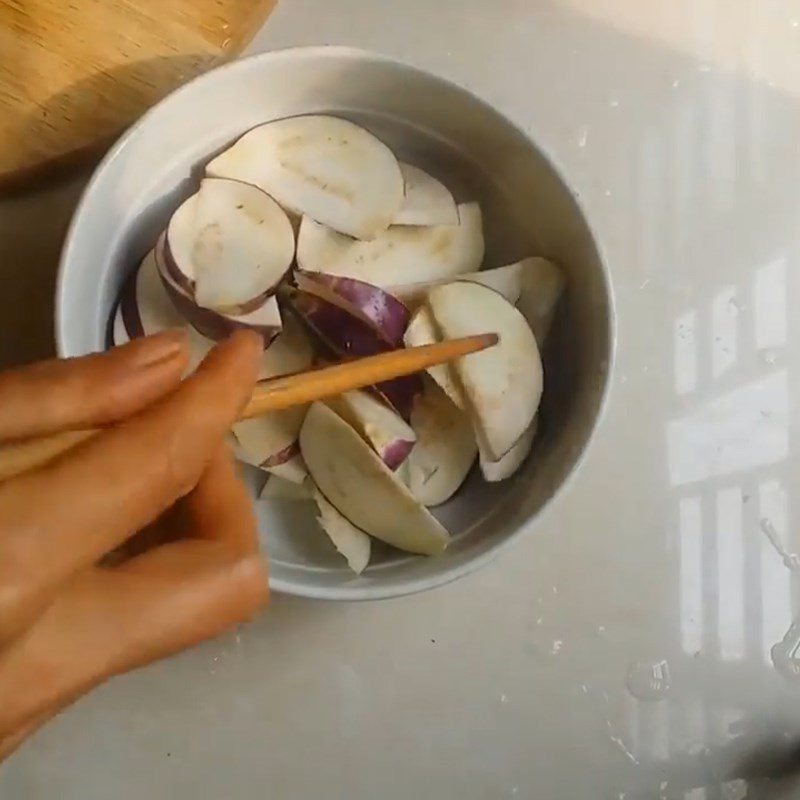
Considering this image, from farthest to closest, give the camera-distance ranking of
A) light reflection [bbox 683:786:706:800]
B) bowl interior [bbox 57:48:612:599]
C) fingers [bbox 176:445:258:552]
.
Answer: light reflection [bbox 683:786:706:800] → bowl interior [bbox 57:48:612:599] → fingers [bbox 176:445:258:552]

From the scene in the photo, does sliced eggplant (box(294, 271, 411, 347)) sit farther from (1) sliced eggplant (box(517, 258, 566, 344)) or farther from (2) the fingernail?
(2) the fingernail

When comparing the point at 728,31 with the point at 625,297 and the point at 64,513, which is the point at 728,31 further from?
the point at 64,513

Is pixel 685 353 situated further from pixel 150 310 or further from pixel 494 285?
pixel 150 310


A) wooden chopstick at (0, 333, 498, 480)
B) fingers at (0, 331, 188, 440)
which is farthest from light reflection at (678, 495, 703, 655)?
fingers at (0, 331, 188, 440)

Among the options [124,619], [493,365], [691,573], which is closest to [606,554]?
[691,573]

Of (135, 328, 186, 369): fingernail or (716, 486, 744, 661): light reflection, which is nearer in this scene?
(135, 328, 186, 369): fingernail

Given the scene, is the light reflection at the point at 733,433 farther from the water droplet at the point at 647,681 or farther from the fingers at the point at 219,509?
the fingers at the point at 219,509

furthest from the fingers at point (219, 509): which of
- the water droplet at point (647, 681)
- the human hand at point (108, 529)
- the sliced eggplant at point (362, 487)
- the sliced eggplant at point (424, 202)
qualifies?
the water droplet at point (647, 681)
